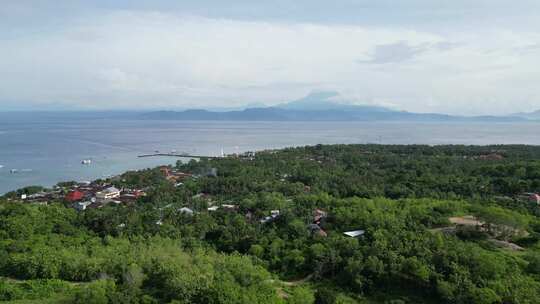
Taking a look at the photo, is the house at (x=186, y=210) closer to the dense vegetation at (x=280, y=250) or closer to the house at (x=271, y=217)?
the dense vegetation at (x=280, y=250)

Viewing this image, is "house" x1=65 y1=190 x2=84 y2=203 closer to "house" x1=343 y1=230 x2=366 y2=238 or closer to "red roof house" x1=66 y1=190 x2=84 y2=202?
"red roof house" x1=66 y1=190 x2=84 y2=202

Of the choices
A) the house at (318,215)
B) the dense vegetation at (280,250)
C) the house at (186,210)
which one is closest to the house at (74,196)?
the dense vegetation at (280,250)

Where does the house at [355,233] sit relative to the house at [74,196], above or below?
above

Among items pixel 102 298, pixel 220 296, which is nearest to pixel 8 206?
pixel 102 298

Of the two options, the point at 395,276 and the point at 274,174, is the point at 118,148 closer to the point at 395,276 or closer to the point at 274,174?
the point at 274,174

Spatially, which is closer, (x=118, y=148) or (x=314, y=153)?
(x=314, y=153)

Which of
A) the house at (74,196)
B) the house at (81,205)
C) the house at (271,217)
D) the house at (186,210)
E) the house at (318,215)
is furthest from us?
the house at (74,196)

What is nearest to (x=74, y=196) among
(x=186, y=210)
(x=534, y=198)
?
(x=186, y=210)
